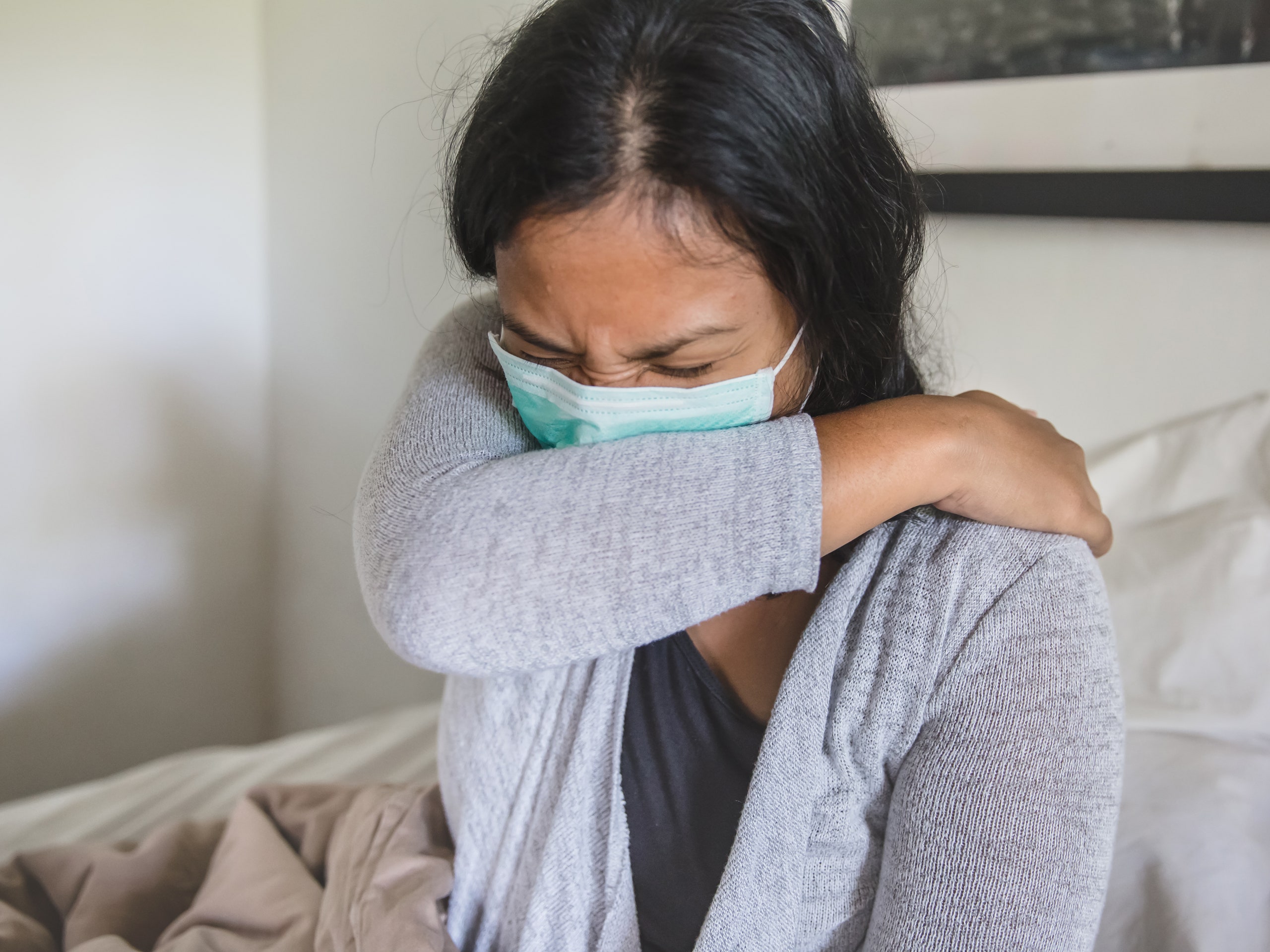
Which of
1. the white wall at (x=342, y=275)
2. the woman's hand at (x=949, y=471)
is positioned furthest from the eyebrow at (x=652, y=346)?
the white wall at (x=342, y=275)

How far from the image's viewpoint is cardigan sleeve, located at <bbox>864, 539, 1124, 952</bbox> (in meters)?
0.62

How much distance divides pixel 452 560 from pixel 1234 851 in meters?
0.72

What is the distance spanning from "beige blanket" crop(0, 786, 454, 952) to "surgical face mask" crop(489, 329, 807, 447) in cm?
47

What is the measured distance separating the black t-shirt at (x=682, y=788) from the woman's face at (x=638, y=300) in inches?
10.3

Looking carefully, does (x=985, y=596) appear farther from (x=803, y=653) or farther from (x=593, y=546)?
(x=593, y=546)

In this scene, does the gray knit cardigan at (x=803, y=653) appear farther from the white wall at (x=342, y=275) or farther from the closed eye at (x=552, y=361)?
the white wall at (x=342, y=275)

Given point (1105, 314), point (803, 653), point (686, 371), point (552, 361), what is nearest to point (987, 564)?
point (803, 653)

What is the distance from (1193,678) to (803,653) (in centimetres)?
48

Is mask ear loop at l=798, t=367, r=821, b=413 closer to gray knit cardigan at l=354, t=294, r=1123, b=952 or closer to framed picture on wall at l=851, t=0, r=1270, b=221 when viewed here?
gray knit cardigan at l=354, t=294, r=1123, b=952

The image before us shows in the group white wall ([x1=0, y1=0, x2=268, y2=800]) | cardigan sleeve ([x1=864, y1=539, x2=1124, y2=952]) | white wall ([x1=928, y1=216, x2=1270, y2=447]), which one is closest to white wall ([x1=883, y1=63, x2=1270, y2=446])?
white wall ([x1=928, y1=216, x2=1270, y2=447])

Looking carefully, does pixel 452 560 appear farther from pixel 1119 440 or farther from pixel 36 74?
pixel 36 74

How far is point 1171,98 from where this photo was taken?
97 centimetres

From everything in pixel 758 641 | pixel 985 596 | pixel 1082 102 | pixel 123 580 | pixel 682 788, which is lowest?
pixel 123 580

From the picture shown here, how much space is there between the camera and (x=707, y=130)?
0.62m
